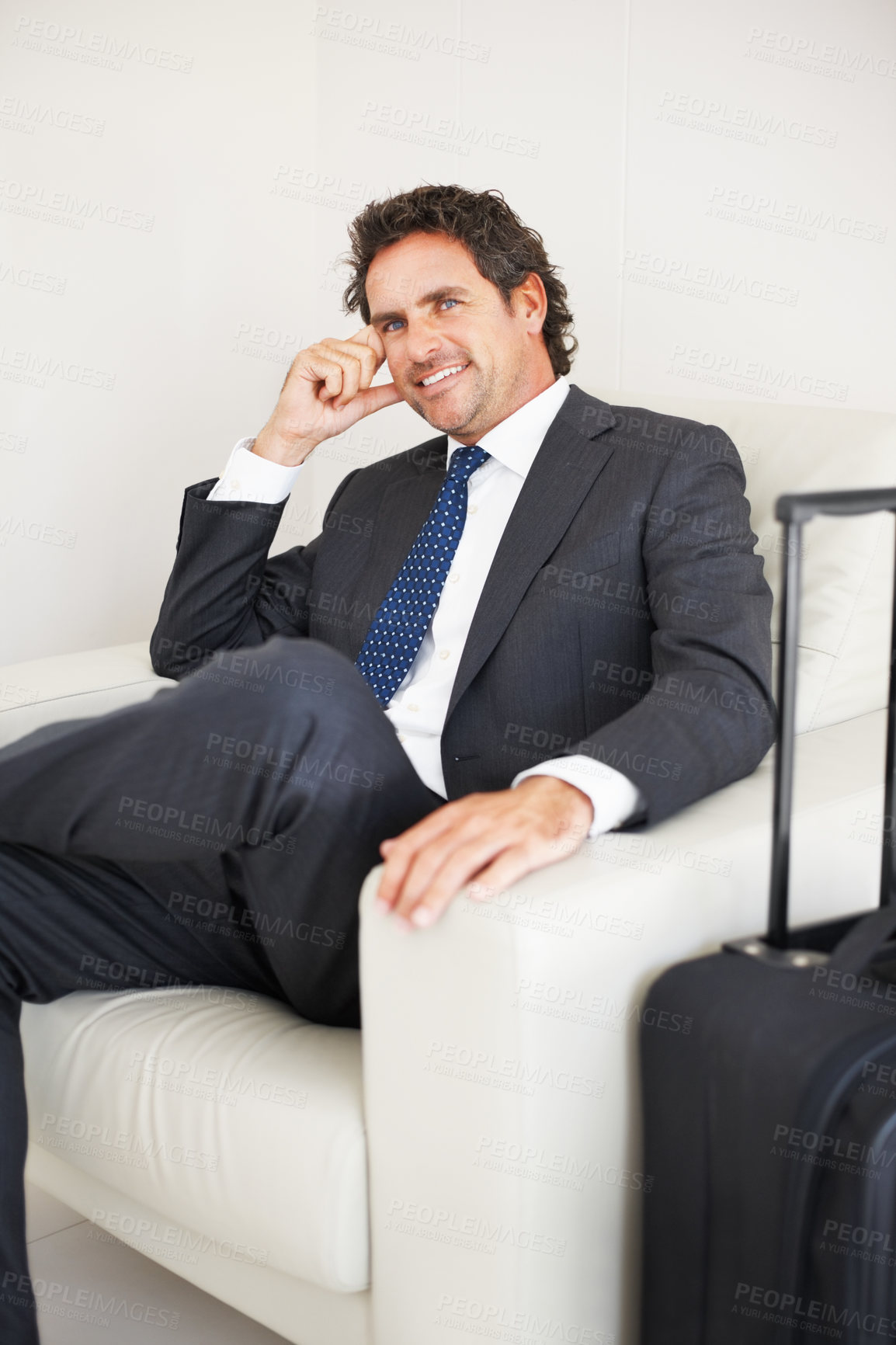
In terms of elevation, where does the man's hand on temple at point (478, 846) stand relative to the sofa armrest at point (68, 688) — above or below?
below

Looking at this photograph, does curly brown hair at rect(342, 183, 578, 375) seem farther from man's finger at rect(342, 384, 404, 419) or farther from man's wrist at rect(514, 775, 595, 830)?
man's wrist at rect(514, 775, 595, 830)

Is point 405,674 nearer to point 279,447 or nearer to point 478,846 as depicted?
point 279,447

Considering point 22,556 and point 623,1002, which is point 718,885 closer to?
point 623,1002

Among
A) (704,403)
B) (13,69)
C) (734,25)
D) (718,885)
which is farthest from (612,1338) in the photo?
(13,69)

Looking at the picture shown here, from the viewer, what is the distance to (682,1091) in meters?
1.03

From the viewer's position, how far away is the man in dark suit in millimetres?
1128

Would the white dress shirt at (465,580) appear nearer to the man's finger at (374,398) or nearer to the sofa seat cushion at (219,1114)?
the man's finger at (374,398)

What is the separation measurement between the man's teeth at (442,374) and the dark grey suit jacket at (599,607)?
154 millimetres

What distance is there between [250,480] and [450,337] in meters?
0.36

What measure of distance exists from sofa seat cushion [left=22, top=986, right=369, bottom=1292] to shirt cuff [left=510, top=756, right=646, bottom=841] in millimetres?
341

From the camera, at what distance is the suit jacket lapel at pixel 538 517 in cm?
153

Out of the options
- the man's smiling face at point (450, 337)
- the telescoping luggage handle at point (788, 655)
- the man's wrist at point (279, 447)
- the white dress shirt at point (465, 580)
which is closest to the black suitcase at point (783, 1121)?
the telescoping luggage handle at point (788, 655)

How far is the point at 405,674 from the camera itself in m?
1.68

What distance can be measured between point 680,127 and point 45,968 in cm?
173
